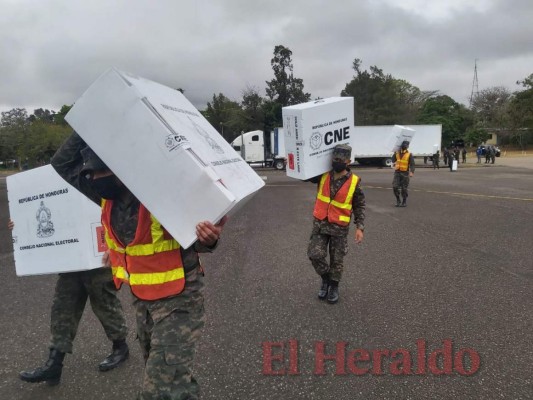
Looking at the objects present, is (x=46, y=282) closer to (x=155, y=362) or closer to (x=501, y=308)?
(x=155, y=362)

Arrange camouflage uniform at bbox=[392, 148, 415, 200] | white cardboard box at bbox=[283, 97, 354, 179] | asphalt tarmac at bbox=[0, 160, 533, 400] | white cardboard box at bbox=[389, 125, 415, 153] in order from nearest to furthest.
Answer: asphalt tarmac at bbox=[0, 160, 533, 400] < white cardboard box at bbox=[283, 97, 354, 179] < camouflage uniform at bbox=[392, 148, 415, 200] < white cardboard box at bbox=[389, 125, 415, 153]

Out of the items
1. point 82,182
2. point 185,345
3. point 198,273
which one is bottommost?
point 185,345

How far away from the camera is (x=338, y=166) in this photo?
4477 millimetres

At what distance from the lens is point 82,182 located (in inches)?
91.0

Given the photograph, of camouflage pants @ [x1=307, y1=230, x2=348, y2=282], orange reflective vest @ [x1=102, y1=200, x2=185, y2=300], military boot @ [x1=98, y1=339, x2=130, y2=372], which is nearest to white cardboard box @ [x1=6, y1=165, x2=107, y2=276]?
military boot @ [x1=98, y1=339, x2=130, y2=372]

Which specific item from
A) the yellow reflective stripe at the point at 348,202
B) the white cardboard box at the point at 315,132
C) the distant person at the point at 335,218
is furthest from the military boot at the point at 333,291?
the white cardboard box at the point at 315,132

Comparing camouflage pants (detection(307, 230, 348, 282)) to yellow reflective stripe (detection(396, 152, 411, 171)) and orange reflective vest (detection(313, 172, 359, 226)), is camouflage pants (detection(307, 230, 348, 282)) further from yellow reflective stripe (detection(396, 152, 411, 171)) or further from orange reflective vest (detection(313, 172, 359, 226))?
yellow reflective stripe (detection(396, 152, 411, 171))

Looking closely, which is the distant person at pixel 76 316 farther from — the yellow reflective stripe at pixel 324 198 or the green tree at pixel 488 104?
the green tree at pixel 488 104

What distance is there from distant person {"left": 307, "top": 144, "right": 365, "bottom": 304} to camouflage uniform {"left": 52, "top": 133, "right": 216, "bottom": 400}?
2494 mm

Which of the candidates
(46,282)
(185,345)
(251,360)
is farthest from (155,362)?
(46,282)

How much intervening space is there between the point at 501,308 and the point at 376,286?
4.13ft

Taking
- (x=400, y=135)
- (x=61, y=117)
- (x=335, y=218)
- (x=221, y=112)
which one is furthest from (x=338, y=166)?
(x=221, y=112)

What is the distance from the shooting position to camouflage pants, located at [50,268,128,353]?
308 cm

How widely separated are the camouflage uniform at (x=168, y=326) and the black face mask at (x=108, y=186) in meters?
0.05
